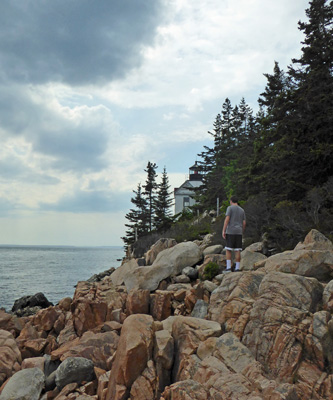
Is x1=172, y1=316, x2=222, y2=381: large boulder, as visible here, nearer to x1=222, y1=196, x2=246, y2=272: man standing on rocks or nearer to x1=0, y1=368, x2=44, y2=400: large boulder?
x1=0, y1=368, x2=44, y2=400: large boulder

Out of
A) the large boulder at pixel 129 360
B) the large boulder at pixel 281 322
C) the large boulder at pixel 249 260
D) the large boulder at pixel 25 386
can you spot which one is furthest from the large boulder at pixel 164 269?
the large boulder at pixel 281 322

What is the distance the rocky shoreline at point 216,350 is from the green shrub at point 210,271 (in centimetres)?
53

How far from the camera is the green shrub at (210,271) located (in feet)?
39.2

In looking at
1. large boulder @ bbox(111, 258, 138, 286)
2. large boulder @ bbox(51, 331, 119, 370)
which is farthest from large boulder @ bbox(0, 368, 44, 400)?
large boulder @ bbox(111, 258, 138, 286)

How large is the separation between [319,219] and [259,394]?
1019 cm

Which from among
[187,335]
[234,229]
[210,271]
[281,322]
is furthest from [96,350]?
[234,229]

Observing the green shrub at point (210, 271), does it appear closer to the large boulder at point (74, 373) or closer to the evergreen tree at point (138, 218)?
→ the large boulder at point (74, 373)

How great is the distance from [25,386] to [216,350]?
4622mm

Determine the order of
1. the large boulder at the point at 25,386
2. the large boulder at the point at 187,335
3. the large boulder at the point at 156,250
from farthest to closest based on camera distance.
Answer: the large boulder at the point at 156,250, the large boulder at the point at 25,386, the large boulder at the point at 187,335

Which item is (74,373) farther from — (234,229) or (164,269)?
(234,229)

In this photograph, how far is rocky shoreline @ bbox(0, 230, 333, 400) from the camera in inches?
232

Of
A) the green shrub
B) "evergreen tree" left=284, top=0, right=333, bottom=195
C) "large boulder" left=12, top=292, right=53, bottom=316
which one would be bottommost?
"large boulder" left=12, top=292, right=53, bottom=316

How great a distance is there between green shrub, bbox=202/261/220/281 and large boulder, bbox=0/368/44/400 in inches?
237

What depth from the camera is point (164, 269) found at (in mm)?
13508
